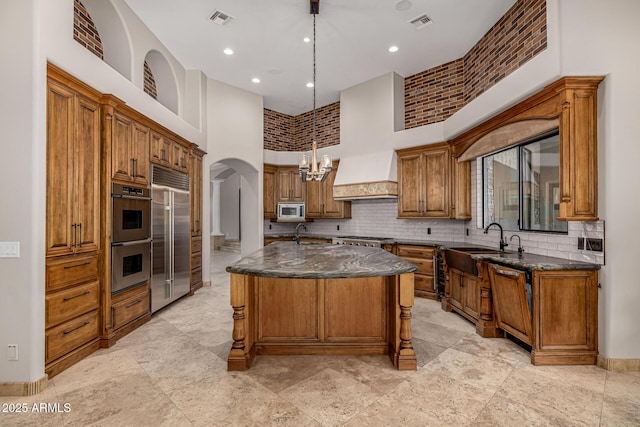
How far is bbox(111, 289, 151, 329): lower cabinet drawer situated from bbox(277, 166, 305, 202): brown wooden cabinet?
3.76 meters

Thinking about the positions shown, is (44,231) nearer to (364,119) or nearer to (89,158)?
(89,158)

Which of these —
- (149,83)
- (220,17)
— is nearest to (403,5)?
(220,17)

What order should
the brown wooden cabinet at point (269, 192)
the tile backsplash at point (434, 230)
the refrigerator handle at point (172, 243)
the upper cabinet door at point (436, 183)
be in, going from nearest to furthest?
the tile backsplash at point (434, 230), the refrigerator handle at point (172, 243), the upper cabinet door at point (436, 183), the brown wooden cabinet at point (269, 192)

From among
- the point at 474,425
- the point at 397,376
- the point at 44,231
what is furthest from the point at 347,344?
the point at 44,231

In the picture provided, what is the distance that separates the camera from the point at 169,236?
448 cm

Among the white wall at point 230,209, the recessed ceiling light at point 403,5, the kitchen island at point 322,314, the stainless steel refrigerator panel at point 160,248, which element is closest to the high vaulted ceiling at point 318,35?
the recessed ceiling light at point 403,5

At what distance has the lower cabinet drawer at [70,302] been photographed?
8.48 feet

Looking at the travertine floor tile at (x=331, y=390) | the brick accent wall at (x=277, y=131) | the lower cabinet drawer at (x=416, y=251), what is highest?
the brick accent wall at (x=277, y=131)

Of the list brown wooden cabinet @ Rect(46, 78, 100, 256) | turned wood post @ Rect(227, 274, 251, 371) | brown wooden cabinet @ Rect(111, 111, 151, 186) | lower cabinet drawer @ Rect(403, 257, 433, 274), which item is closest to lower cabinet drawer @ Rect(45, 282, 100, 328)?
brown wooden cabinet @ Rect(46, 78, 100, 256)

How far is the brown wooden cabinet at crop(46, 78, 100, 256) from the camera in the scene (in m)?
2.60

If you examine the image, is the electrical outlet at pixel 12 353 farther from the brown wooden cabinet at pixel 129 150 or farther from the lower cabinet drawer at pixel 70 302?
the brown wooden cabinet at pixel 129 150

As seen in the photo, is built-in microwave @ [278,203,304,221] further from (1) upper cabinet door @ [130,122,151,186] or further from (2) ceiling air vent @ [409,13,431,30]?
(2) ceiling air vent @ [409,13,431,30]

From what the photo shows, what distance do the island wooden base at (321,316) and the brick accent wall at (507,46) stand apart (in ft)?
10.3

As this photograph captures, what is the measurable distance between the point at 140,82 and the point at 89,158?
1.50 m
